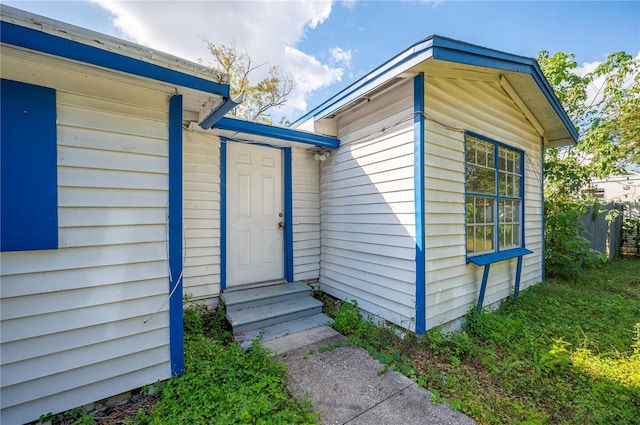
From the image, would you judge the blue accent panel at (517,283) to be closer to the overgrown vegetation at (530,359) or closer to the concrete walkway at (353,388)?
the overgrown vegetation at (530,359)

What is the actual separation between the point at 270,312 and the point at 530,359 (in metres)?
2.89

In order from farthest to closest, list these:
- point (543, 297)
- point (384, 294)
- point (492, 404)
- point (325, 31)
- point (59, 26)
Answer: point (325, 31) → point (543, 297) → point (384, 294) → point (492, 404) → point (59, 26)

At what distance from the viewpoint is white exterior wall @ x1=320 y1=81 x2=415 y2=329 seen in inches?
116

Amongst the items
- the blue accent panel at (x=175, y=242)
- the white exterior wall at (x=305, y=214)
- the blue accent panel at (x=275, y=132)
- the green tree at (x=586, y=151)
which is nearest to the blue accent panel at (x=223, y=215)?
the blue accent panel at (x=275, y=132)

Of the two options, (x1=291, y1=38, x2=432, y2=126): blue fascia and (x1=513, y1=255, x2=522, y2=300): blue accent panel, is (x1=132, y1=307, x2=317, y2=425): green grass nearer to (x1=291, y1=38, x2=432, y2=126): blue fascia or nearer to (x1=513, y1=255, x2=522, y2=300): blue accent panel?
(x1=291, y1=38, x2=432, y2=126): blue fascia

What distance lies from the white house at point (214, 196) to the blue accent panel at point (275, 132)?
0.02 metres

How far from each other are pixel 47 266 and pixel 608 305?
271 inches

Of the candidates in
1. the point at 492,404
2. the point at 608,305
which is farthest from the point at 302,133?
the point at 608,305

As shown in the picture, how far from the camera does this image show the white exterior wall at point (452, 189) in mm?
2904

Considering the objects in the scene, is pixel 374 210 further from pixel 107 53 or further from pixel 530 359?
pixel 107 53

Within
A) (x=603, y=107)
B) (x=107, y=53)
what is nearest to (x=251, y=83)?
(x=107, y=53)

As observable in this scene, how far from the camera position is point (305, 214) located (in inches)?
168

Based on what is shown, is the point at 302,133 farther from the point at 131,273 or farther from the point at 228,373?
the point at 228,373

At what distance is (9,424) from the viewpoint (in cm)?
169
